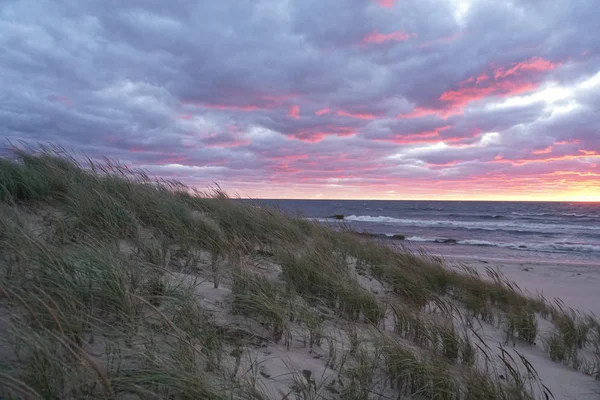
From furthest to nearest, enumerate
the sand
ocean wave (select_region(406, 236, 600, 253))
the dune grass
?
ocean wave (select_region(406, 236, 600, 253)) < the sand < the dune grass

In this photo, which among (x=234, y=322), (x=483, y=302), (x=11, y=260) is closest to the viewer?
(x=11, y=260)

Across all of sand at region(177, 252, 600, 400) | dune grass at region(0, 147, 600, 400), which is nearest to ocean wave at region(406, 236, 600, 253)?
dune grass at region(0, 147, 600, 400)

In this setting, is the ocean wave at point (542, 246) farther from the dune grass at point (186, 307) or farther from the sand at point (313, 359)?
the sand at point (313, 359)

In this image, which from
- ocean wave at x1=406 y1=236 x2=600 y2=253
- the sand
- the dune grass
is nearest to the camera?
the dune grass

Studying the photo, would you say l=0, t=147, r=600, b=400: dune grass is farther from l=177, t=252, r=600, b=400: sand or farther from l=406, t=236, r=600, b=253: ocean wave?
l=406, t=236, r=600, b=253: ocean wave

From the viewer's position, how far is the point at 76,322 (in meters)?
2.40

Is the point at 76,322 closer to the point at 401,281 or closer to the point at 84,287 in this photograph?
the point at 84,287

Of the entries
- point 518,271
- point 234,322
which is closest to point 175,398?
point 234,322

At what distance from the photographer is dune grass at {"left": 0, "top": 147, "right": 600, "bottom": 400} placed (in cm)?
211

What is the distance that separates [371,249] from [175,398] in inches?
241

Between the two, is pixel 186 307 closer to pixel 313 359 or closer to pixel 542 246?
pixel 313 359

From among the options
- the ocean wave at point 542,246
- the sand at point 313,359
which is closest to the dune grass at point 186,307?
the sand at point 313,359

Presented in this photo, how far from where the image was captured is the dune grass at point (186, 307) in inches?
83.0

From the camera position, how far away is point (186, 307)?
2.95m
